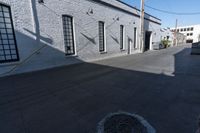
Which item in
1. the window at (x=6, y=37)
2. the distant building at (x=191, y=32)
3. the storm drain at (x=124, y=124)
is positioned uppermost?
the distant building at (x=191, y=32)

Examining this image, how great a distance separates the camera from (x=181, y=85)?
15.4ft

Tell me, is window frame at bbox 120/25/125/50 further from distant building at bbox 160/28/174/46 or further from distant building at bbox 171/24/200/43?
distant building at bbox 171/24/200/43

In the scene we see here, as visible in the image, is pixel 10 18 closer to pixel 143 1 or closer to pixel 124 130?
pixel 124 130

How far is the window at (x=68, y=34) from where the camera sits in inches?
341

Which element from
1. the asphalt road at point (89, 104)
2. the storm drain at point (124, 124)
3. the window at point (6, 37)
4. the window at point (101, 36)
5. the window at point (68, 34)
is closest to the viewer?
the storm drain at point (124, 124)

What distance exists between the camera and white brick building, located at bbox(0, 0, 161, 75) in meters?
6.21

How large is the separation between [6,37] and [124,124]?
22.6 ft

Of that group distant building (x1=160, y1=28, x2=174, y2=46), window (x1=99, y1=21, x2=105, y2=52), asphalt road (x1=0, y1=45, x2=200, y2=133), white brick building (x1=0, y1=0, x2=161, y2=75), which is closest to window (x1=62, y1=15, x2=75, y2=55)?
white brick building (x1=0, y1=0, x2=161, y2=75)

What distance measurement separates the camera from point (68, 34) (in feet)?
29.3

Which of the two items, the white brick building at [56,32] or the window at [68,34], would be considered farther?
the window at [68,34]

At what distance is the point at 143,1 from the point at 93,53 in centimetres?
1116

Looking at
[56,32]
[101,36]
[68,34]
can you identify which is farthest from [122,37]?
[56,32]

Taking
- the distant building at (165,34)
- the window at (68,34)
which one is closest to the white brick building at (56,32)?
the window at (68,34)

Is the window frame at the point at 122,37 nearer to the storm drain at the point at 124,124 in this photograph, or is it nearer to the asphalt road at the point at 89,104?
the asphalt road at the point at 89,104
